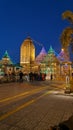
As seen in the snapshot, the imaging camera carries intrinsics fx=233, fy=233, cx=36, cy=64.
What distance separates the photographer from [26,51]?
132875 millimetres

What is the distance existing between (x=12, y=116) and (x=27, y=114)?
663mm

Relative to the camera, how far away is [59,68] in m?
60.8

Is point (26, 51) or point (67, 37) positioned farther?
point (26, 51)

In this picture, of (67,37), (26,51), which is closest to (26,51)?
(26,51)

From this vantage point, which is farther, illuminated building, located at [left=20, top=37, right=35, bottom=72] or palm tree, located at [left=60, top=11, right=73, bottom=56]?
illuminated building, located at [left=20, top=37, right=35, bottom=72]

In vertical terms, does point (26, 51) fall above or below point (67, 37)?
above

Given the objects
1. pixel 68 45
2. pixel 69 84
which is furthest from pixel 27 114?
pixel 68 45

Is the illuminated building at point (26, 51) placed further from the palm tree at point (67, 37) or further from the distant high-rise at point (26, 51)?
the palm tree at point (67, 37)

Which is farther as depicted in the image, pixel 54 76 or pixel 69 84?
pixel 54 76

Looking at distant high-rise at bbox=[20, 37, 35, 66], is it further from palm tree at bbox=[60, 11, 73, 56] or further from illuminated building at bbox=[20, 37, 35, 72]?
palm tree at bbox=[60, 11, 73, 56]

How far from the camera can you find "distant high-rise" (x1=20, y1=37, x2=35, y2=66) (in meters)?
132

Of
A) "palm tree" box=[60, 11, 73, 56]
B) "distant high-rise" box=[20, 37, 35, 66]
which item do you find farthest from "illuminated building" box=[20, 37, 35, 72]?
"palm tree" box=[60, 11, 73, 56]

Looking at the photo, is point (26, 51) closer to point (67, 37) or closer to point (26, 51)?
point (26, 51)

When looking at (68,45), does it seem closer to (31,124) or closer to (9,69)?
(31,124)
